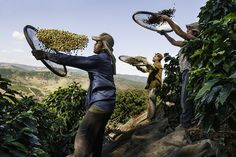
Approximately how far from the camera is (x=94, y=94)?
6.21 m

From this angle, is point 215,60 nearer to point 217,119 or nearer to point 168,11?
point 217,119

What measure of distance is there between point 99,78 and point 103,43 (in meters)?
0.61

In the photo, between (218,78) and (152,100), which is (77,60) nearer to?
(218,78)

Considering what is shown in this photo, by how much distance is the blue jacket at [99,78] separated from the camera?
20.1ft

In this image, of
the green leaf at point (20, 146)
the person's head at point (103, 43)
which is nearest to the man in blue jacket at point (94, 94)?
the person's head at point (103, 43)

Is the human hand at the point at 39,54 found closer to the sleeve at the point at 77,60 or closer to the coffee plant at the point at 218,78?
the sleeve at the point at 77,60

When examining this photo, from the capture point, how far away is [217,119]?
188 inches

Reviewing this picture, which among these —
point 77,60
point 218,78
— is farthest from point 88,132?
point 218,78

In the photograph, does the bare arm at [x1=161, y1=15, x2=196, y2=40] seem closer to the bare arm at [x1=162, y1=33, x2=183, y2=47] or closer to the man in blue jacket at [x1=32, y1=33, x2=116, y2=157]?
the bare arm at [x1=162, y1=33, x2=183, y2=47]

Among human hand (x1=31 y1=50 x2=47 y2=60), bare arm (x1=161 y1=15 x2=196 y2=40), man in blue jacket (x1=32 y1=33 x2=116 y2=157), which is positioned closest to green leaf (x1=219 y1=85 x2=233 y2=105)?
man in blue jacket (x1=32 y1=33 x2=116 y2=157)

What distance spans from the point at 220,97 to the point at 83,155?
2899mm

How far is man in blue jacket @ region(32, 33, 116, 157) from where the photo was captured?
238 inches

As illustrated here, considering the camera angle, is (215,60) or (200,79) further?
(200,79)

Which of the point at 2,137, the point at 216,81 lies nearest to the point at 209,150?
the point at 216,81
